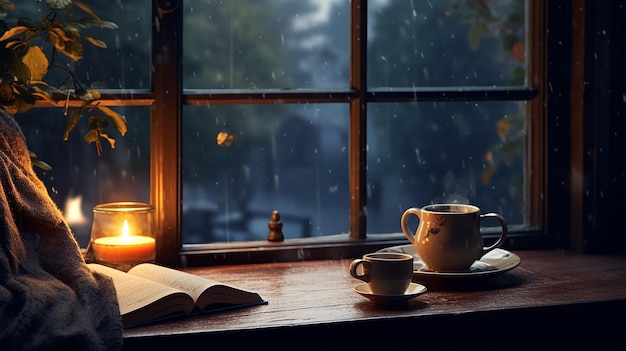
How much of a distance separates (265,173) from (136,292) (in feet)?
1.88

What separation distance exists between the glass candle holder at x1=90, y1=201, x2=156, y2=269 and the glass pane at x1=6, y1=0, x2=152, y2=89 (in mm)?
267

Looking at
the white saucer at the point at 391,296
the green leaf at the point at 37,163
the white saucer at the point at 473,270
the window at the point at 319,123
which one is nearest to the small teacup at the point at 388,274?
the white saucer at the point at 391,296

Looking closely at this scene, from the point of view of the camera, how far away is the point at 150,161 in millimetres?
1885

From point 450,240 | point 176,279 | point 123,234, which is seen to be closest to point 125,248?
point 123,234

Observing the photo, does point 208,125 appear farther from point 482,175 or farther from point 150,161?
point 482,175

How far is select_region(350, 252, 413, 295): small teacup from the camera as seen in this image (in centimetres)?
155

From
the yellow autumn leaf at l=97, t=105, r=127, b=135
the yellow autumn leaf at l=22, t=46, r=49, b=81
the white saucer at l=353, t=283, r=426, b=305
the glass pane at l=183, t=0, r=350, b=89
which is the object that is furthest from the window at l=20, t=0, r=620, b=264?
the white saucer at l=353, t=283, r=426, b=305

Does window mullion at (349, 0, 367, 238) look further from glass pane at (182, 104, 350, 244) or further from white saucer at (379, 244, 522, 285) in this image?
white saucer at (379, 244, 522, 285)

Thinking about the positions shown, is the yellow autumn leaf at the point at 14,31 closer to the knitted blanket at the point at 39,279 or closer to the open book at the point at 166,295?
the knitted blanket at the point at 39,279

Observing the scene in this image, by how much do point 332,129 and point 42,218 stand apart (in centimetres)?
73

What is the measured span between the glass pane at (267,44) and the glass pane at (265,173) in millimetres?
65

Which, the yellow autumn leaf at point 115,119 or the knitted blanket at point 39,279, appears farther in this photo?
the yellow autumn leaf at point 115,119

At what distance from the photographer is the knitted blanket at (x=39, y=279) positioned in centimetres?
127

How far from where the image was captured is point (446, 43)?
2.11 m
